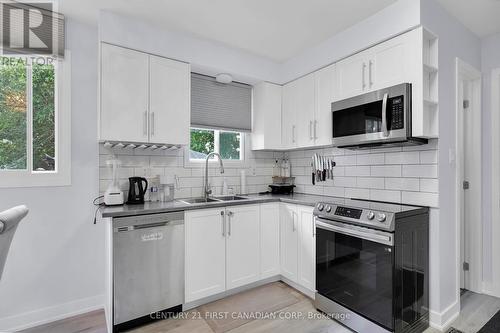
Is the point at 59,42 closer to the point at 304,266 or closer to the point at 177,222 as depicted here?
the point at 177,222

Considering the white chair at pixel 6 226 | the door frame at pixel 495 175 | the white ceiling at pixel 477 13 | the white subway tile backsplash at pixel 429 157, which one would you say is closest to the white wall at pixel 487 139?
the door frame at pixel 495 175

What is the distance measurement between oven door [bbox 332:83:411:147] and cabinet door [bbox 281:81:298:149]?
0.68 meters

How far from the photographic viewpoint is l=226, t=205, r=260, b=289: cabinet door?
256cm

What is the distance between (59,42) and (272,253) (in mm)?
2828

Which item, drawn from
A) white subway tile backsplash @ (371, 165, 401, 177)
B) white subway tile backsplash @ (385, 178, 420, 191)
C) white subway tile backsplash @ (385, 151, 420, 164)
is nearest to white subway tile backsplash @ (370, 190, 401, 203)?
white subway tile backsplash @ (385, 178, 420, 191)

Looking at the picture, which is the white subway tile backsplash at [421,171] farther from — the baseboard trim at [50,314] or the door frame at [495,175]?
the baseboard trim at [50,314]

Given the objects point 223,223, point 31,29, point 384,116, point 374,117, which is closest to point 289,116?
point 374,117

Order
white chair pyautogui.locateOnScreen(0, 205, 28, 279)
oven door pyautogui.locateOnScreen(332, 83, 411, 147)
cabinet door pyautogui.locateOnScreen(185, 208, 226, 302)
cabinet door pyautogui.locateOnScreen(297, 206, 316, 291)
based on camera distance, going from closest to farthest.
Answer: white chair pyautogui.locateOnScreen(0, 205, 28, 279) < oven door pyautogui.locateOnScreen(332, 83, 411, 147) < cabinet door pyautogui.locateOnScreen(185, 208, 226, 302) < cabinet door pyautogui.locateOnScreen(297, 206, 316, 291)

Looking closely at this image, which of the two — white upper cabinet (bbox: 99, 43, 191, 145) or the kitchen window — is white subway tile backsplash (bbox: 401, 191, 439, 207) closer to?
the kitchen window

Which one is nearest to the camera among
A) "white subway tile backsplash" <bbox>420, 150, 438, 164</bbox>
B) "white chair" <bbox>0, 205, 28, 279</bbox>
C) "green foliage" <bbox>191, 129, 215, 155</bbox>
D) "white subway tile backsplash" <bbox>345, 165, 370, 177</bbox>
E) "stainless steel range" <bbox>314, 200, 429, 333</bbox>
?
"white chair" <bbox>0, 205, 28, 279</bbox>

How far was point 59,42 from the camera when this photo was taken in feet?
7.48

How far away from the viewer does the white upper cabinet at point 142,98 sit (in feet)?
7.27

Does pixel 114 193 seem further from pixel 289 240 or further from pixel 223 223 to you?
pixel 289 240

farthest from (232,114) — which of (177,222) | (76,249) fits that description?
(76,249)
